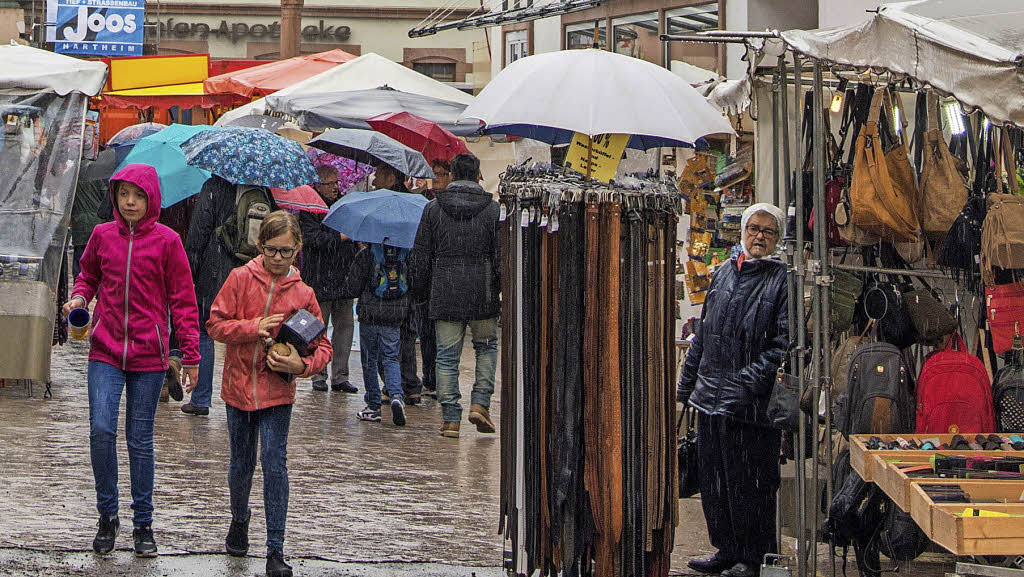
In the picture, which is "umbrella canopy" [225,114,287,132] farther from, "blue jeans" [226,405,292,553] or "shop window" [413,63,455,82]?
"shop window" [413,63,455,82]

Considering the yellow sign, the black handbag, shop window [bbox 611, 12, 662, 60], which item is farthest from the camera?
shop window [bbox 611, 12, 662, 60]

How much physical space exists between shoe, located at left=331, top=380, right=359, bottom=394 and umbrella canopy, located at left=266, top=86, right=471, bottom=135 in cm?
335

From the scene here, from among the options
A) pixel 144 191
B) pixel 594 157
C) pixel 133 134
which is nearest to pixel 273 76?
pixel 133 134

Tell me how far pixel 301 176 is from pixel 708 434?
406cm

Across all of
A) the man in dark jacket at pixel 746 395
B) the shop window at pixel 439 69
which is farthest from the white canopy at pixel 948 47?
the shop window at pixel 439 69

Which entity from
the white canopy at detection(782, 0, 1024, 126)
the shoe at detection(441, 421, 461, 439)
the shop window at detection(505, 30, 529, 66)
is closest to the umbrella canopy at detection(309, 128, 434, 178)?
the shoe at detection(441, 421, 461, 439)

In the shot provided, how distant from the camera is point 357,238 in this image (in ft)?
34.8


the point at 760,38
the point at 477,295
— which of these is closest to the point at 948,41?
the point at 760,38

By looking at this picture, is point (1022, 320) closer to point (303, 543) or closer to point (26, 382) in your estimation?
point (303, 543)

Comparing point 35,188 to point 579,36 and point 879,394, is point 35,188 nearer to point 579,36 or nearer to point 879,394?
point 879,394

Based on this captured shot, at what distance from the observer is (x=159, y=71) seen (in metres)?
20.7

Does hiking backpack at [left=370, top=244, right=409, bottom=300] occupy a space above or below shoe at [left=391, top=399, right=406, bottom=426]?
above

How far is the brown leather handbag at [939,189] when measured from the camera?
261 inches

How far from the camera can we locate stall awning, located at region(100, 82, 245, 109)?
20031 millimetres
